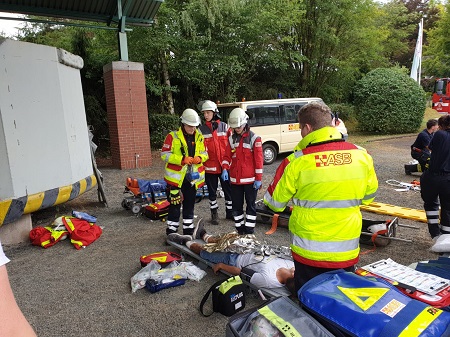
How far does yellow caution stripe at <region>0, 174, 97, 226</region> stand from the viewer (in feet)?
15.1

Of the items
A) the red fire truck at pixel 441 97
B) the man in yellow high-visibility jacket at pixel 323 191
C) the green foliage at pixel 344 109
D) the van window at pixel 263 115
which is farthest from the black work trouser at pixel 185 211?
the green foliage at pixel 344 109

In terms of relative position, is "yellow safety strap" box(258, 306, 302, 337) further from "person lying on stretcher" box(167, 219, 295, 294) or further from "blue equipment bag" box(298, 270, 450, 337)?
"person lying on stretcher" box(167, 219, 295, 294)

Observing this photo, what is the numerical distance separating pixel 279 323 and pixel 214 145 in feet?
13.7

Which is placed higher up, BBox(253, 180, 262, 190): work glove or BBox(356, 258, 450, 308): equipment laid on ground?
BBox(253, 180, 262, 190): work glove

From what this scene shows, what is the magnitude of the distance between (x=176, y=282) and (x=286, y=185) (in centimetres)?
201

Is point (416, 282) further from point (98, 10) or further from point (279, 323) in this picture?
point (98, 10)

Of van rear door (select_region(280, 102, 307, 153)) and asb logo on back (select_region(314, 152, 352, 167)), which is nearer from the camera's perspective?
asb logo on back (select_region(314, 152, 352, 167))

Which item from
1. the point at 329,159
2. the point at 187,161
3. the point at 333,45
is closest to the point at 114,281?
the point at 187,161

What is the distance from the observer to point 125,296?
349 centimetres

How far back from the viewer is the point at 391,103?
50.7ft

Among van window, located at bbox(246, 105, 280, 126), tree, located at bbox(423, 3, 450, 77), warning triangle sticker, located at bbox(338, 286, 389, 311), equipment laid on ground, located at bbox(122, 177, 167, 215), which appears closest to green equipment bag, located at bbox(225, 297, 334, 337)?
warning triangle sticker, located at bbox(338, 286, 389, 311)

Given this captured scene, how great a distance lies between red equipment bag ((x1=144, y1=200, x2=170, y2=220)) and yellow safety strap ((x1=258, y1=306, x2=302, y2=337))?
4.27 m

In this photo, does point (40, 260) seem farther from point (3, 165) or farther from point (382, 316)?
point (382, 316)

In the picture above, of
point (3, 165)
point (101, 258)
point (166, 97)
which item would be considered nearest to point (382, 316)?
point (101, 258)
